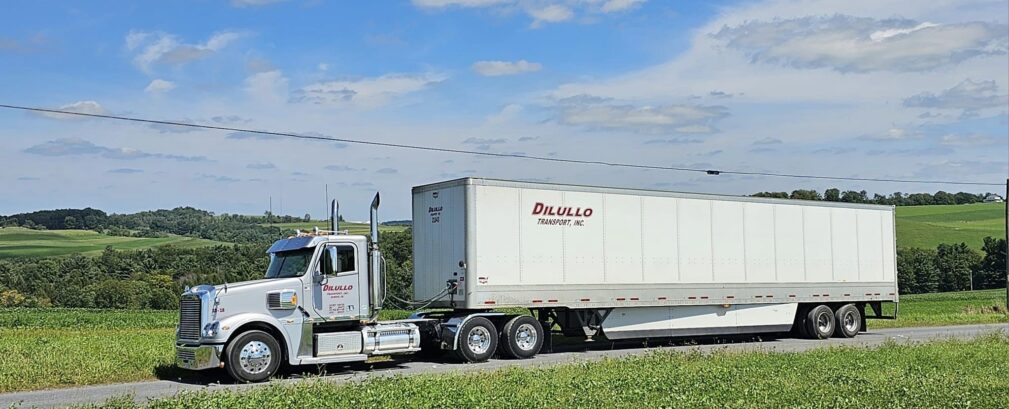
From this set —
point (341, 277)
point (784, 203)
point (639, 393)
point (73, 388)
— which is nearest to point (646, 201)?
point (784, 203)

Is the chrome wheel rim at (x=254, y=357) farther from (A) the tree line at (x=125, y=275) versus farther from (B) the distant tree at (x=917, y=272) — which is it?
(B) the distant tree at (x=917, y=272)

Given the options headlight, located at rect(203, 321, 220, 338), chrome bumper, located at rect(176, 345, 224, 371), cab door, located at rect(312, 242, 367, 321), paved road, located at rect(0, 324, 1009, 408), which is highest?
cab door, located at rect(312, 242, 367, 321)

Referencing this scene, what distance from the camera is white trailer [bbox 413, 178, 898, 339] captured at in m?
20.4

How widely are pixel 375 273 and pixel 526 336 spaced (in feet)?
12.1

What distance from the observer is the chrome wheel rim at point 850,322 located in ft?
88.6

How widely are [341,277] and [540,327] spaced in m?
4.73

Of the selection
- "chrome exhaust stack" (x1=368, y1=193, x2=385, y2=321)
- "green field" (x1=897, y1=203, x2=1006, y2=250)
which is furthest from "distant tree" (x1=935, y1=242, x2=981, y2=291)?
"chrome exhaust stack" (x1=368, y1=193, x2=385, y2=321)

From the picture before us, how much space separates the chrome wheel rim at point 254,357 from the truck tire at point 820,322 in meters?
15.2

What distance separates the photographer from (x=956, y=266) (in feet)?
267

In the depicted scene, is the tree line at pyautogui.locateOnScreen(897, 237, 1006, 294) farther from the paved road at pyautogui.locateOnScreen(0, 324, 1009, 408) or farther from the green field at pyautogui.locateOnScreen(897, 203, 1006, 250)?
the paved road at pyautogui.locateOnScreen(0, 324, 1009, 408)

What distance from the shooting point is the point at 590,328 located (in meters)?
22.3

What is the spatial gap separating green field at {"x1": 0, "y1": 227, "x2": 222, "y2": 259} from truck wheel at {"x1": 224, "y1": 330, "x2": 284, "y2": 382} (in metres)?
63.5

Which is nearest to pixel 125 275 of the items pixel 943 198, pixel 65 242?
pixel 65 242

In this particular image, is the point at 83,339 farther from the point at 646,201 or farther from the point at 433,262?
the point at 646,201
